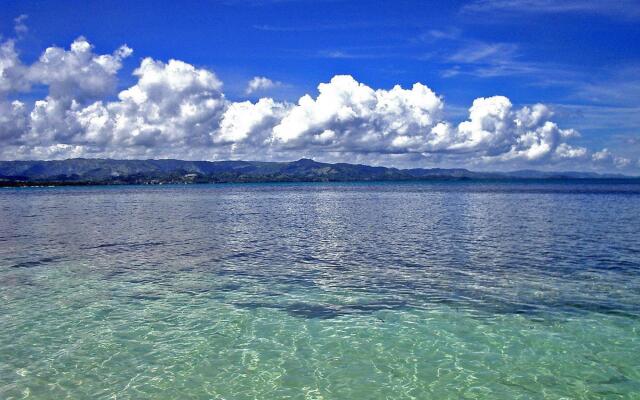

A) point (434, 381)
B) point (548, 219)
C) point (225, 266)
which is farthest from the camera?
point (548, 219)

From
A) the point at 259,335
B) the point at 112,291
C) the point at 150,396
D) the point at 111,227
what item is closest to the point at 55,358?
the point at 150,396

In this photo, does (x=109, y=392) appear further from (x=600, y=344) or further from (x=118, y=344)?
(x=600, y=344)

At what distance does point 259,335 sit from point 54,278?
795 inches

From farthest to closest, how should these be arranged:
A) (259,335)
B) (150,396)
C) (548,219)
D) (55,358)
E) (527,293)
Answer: (548,219) → (527,293) → (259,335) → (55,358) → (150,396)

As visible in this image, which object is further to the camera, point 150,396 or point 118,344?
point 118,344

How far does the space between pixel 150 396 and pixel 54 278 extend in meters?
22.2

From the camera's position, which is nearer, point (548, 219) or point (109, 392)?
point (109, 392)

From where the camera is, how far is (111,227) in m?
70.6

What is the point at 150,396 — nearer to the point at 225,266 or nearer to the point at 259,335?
the point at 259,335

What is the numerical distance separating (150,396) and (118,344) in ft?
17.8

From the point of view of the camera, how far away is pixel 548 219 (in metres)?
76.0

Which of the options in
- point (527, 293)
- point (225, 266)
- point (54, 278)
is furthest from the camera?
point (225, 266)

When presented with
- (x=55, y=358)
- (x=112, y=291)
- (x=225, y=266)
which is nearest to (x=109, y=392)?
(x=55, y=358)

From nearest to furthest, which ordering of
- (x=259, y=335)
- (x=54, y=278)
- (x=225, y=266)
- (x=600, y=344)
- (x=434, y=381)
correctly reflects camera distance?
(x=434, y=381) < (x=600, y=344) < (x=259, y=335) < (x=54, y=278) < (x=225, y=266)
